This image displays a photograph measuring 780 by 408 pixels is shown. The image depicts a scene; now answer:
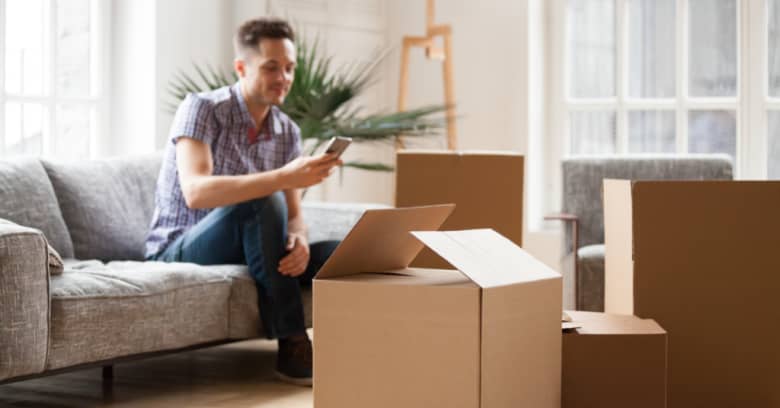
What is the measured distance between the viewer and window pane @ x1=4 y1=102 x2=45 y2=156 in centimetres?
411

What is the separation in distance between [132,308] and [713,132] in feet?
11.5

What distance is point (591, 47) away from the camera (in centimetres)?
568

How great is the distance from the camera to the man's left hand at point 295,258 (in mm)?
3223

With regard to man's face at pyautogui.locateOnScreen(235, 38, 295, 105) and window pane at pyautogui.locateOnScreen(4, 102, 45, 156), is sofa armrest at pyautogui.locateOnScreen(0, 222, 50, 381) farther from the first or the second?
window pane at pyautogui.locateOnScreen(4, 102, 45, 156)

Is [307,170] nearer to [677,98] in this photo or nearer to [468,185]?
[468,185]

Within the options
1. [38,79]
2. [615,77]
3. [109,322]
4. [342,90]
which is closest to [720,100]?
[615,77]

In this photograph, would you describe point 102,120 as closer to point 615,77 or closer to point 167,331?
point 167,331

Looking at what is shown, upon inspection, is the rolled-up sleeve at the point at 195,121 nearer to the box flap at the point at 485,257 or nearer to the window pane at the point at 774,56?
the box flap at the point at 485,257

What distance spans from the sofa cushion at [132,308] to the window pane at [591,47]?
298 centimetres

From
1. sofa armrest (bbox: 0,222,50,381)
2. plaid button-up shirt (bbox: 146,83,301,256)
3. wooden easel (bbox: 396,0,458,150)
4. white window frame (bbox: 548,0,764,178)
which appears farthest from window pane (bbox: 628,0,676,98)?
sofa armrest (bbox: 0,222,50,381)

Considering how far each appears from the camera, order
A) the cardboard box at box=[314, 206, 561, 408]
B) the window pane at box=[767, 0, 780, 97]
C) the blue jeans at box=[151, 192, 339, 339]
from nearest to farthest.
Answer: the cardboard box at box=[314, 206, 561, 408] → the blue jeans at box=[151, 192, 339, 339] → the window pane at box=[767, 0, 780, 97]

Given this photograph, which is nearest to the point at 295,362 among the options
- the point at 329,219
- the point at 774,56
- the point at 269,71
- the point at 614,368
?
the point at 329,219

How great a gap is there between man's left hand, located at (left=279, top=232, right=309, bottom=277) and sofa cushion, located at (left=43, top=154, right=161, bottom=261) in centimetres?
57

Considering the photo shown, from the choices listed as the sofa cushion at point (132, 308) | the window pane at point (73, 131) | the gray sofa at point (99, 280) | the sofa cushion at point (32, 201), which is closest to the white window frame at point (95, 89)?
the window pane at point (73, 131)
